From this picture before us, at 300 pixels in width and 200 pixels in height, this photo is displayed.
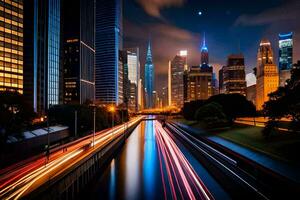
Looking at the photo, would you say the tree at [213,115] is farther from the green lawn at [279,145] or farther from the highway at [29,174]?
the highway at [29,174]

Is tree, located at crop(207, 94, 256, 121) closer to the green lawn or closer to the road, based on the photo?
the green lawn

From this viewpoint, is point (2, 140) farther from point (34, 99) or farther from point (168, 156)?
point (34, 99)

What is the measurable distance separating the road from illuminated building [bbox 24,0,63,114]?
102 m

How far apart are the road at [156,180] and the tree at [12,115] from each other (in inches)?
663

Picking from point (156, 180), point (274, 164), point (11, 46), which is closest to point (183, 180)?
point (156, 180)

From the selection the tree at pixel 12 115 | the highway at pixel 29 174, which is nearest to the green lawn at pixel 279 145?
the highway at pixel 29 174

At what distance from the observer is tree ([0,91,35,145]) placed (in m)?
41.5

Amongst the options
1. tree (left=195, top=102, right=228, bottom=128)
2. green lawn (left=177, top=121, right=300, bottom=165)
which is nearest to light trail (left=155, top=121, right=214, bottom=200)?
green lawn (left=177, top=121, right=300, bottom=165)

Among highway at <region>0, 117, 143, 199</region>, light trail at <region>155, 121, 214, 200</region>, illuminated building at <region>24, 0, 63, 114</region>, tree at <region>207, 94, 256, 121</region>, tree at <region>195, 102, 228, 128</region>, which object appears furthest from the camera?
illuminated building at <region>24, 0, 63, 114</region>

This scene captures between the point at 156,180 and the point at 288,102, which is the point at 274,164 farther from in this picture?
the point at 156,180

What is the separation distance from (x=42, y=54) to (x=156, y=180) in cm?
12797

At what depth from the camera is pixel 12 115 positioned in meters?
45.7

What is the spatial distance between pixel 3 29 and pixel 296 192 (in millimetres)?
123571

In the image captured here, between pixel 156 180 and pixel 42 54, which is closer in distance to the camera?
pixel 156 180
